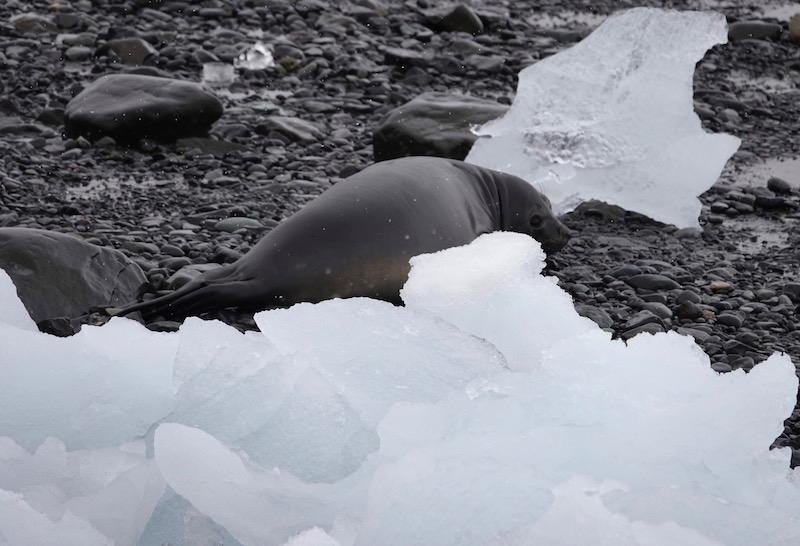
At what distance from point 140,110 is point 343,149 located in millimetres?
988

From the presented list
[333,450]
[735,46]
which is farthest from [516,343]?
[735,46]

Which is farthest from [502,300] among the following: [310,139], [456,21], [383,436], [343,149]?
[456,21]

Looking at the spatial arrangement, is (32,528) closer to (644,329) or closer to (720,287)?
(644,329)

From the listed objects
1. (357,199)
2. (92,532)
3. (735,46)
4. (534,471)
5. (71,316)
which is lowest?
(735,46)

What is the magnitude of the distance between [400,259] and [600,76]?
2144mm

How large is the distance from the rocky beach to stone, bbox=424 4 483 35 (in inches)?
0.6

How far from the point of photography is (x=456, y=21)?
8.75 metres

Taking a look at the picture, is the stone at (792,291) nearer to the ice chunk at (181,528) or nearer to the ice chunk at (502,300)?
the ice chunk at (502,300)

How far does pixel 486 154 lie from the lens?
18.3 feet

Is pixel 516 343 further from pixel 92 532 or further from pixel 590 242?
pixel 590 242

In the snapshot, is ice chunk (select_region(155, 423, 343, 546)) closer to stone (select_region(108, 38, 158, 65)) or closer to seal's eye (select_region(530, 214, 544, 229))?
seal's eye (select_region(530, 214, 544, 229))

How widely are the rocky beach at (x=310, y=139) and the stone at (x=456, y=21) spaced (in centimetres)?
2

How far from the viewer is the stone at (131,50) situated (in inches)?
296

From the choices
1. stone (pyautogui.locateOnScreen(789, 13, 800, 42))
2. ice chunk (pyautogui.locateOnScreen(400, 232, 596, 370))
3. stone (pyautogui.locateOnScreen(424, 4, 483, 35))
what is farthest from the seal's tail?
stone (pyautogui.locateOnScreen(789, 13, 800, 42))
